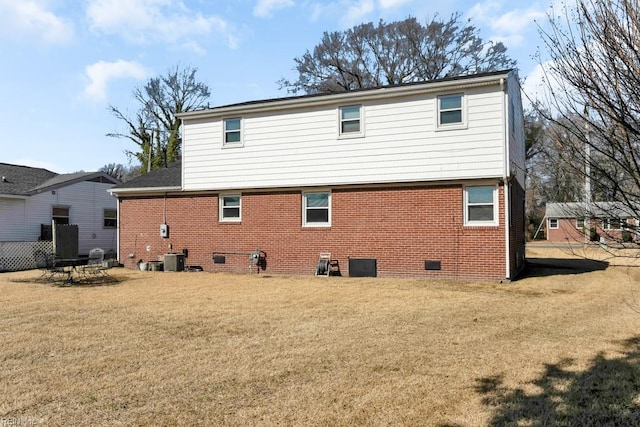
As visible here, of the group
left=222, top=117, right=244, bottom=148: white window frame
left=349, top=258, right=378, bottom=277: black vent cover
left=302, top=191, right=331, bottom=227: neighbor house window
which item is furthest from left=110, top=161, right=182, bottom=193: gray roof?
left=349, top=258, right=378, bottom=277: black vent cover

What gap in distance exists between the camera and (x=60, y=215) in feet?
69.2

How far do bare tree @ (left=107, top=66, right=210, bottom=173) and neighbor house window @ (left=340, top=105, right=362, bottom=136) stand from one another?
2520 centimetres

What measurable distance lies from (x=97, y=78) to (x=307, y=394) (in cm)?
1384

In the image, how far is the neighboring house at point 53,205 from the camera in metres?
19.0

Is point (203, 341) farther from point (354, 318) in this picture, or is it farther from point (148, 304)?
point (148, 304)

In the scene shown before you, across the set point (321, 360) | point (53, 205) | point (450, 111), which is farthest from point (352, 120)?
point (53, 205)

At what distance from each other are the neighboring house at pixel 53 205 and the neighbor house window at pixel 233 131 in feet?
33.1

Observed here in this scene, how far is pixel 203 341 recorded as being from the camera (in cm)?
614

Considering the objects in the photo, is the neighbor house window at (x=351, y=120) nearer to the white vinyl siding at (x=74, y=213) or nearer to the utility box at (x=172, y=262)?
the utility box at (x=172, y=262)

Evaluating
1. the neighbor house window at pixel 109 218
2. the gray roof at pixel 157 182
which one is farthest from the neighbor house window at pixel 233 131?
the neighbor house window at pixel 109 218

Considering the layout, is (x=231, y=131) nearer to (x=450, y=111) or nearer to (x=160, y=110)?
(x=450, y=111)

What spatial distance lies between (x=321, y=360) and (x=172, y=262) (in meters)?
11.9

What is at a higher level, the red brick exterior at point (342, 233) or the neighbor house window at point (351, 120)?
the neighbor house window at point (351, 120)

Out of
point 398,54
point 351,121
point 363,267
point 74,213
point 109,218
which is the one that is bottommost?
point 363,267
